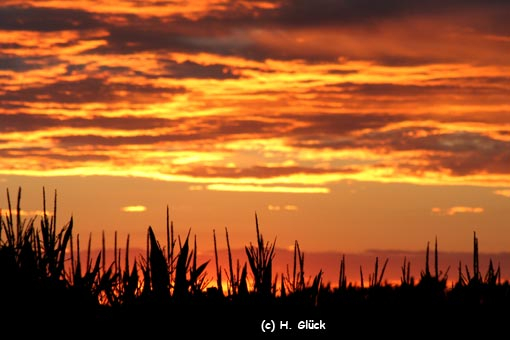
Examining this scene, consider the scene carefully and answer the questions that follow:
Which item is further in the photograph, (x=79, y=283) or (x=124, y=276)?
(x=124, y=276)

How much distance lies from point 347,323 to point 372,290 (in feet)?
3.38

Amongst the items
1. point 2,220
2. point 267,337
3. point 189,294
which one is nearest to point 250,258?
point 189,294

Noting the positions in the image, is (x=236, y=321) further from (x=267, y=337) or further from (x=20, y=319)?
(x=20, y=319)

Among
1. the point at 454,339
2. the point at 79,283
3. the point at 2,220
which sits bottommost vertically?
the point at 454,339

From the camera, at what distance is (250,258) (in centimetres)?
1226

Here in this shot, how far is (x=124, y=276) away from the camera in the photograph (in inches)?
459

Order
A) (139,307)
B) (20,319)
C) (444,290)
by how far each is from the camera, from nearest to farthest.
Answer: (20,319), (139,307), (444,290)

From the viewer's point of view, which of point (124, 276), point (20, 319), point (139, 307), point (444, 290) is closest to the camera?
point (20, 319)

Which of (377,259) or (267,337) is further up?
(377,259)

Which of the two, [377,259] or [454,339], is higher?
[377,259]

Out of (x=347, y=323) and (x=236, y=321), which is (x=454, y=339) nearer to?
(x=347, y=323)

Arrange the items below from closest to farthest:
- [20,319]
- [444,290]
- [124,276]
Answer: [20,319] < [124,276] < [444,290]

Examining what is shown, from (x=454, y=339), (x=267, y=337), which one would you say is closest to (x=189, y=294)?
(x=267, y=337)

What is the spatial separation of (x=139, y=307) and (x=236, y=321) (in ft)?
3.89
